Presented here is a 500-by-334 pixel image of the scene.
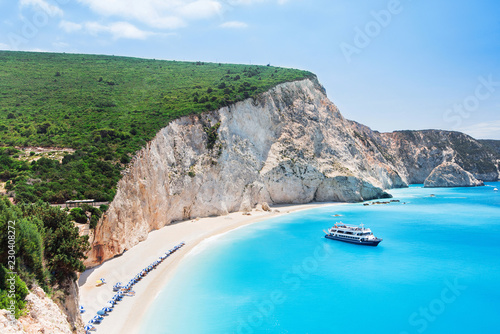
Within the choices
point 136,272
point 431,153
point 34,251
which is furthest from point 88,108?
point 431,153

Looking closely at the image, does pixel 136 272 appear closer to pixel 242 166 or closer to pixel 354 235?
pixel 354 235

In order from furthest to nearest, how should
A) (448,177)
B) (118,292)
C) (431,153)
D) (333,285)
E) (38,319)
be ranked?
(431,153), (448,177), (333,285), (118,292), (38,319)

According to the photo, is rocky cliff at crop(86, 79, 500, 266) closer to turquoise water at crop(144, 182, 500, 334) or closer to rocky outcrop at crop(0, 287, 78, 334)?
turquoise water at crop(144, 182, 500, 334)

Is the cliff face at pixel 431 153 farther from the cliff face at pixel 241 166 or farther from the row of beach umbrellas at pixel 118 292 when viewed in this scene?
the row of beach umbrellas at pixel 118 292

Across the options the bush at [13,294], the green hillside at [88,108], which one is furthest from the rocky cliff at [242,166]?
the bush at [13,294]

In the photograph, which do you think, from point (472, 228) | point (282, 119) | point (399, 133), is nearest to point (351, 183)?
point (282, 119)

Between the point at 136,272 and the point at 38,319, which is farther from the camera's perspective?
the point at 136,272
